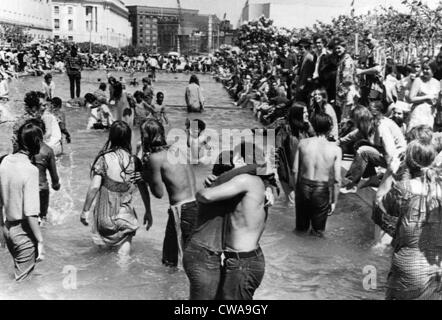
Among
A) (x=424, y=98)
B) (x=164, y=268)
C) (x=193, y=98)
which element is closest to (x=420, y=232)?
(x=164, y=268)

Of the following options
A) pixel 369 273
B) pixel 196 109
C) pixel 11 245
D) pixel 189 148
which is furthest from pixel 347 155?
pixel 196 109

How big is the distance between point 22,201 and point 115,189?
1.13 m

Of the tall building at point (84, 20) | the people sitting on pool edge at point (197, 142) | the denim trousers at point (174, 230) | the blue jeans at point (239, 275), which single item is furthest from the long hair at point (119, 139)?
A: the tall building at point (84, 20)

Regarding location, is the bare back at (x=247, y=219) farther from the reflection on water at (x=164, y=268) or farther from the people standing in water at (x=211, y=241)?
the reflection on water at (x=164, y=268)

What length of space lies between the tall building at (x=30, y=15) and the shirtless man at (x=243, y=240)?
2816 inches

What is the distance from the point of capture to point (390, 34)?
3306 centimetres

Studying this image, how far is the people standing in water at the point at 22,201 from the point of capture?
5363 millimetres

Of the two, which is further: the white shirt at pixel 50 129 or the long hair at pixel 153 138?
the white shirt at pixel 50 129

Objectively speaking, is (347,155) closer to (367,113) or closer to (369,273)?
(367,113)

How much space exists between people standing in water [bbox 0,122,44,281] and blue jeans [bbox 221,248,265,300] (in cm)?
190

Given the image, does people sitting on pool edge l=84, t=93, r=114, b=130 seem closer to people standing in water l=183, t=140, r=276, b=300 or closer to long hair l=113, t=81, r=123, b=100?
long hair l=113, t=81, r=123, b=100

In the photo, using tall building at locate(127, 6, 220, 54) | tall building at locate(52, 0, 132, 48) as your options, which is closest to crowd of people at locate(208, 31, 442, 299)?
tall building at locate(127, 6, 220, 54)

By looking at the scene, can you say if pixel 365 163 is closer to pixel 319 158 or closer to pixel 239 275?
pixel 319 158

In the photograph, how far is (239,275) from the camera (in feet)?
14.3
